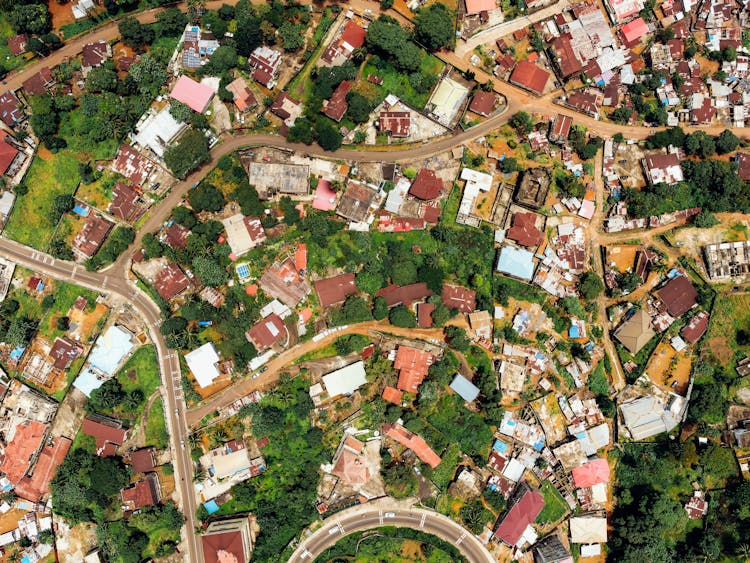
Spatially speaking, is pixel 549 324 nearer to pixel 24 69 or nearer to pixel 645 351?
pixel 645 351

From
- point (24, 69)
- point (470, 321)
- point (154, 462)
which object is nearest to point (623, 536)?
point (470, 321)

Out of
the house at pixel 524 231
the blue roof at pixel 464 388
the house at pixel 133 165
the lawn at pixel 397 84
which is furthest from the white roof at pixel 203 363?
the house at pixel 524 231

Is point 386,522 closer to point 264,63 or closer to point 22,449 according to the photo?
point 22,449

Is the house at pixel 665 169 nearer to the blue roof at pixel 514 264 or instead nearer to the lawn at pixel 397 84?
the blue roof at pixel 514 264

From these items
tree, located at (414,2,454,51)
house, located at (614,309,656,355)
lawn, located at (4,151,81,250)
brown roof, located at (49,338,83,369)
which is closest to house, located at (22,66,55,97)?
lawn, located at (4,151,81,250)

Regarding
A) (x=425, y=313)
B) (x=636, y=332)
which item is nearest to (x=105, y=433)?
(x=425, y=313)
